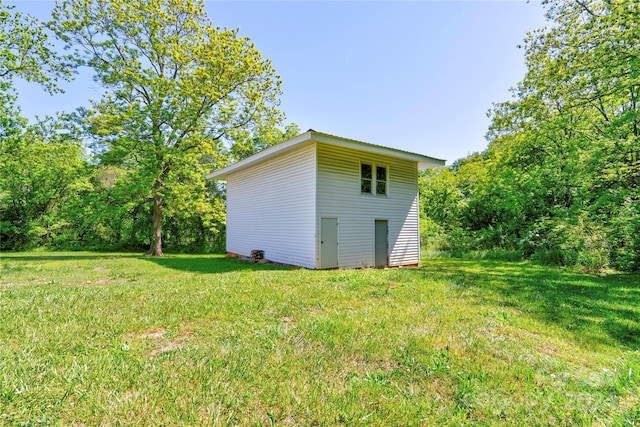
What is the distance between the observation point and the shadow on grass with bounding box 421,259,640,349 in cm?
399

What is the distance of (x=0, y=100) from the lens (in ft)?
43.5

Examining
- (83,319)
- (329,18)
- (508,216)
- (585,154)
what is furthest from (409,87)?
(83,319)

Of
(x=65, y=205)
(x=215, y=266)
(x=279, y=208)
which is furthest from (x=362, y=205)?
(x=65, y=205)

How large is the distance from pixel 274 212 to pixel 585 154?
1166 cm

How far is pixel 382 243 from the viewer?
34.0ft

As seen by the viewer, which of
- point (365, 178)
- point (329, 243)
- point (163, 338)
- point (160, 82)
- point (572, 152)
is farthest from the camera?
point (160, 82)

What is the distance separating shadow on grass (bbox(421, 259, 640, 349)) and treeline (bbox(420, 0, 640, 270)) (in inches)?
87.5

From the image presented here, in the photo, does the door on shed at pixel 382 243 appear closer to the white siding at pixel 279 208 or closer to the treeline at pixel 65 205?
the white siding at pixel 279 208

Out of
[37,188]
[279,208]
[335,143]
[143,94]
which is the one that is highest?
[143,94]

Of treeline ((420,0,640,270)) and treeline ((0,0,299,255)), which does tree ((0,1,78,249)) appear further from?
treeline ((420,0,640,270))

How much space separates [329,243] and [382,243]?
8.00 ft

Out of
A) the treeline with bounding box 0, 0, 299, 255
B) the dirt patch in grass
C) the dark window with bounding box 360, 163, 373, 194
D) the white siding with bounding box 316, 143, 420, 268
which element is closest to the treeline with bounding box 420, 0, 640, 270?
the white siding with bounding box 316, 143, 420, 268

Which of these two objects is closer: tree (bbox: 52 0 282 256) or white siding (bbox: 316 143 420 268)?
white siding (bbox: 316 143 420 268)

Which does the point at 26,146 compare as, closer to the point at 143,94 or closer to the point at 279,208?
the point at 143,94
